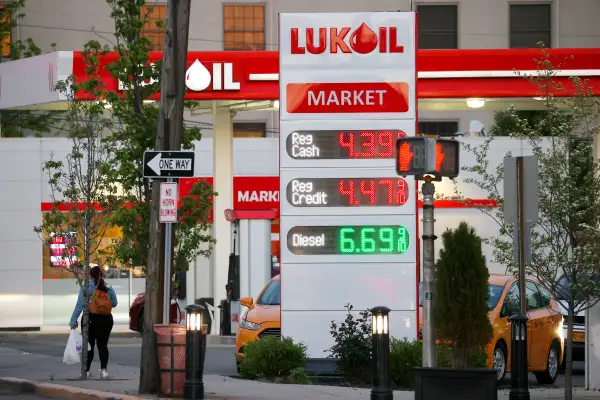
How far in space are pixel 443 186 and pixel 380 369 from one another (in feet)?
64.0

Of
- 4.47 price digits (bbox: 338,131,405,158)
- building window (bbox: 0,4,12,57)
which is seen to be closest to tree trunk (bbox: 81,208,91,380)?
4.47 price digits (bbox: 338,131,405,158)

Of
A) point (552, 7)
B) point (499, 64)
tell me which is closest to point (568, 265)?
point (499, 64)

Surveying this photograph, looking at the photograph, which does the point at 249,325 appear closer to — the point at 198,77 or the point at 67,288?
the point at 198,77

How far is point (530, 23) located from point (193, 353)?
3135cm

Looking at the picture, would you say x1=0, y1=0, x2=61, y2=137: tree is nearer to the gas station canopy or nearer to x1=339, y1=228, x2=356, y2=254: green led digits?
the gas station canopy

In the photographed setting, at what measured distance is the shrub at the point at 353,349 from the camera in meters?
20.0

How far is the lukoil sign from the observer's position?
21.1 metres

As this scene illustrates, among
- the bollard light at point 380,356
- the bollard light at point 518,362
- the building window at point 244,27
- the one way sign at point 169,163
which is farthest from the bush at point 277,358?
the building window at point 244,27

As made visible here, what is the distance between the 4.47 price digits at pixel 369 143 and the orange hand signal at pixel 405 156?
181 inches

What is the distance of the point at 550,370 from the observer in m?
21.8

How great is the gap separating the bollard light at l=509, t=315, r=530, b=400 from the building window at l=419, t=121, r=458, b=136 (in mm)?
31296

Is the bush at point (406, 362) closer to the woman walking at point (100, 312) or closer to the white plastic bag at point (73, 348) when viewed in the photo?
the woman walking at point (100, 312)

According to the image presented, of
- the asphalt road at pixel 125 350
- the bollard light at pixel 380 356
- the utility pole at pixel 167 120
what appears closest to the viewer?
the bollard light at pixel 380 356

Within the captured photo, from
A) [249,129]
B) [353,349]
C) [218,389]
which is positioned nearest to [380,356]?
[218,389]
